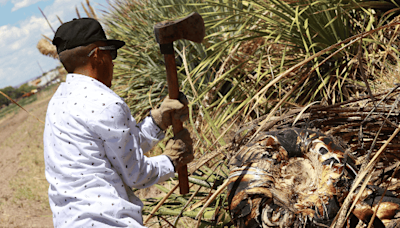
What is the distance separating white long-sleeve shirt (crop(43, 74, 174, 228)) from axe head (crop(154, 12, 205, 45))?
1.34 ft

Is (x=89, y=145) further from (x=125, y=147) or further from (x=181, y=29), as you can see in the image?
(x=181, y=29)

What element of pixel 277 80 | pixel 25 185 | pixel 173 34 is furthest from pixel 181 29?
pixel 25 185

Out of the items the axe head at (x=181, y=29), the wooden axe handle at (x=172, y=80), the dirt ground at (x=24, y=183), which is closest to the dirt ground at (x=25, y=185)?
the dirt ground at (x=24, y=183)

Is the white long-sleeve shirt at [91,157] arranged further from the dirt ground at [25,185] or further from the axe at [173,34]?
the dirt ground at [25,185]

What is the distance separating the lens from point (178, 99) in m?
1.62

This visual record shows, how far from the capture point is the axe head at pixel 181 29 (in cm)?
151

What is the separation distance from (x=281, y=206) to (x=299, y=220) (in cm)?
8

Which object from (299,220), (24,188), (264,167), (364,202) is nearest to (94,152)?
(264,167)

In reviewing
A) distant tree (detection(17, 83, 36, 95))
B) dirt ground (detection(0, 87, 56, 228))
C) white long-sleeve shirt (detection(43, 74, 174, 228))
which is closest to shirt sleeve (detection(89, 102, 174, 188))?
white long-sleeve shirt (detection(43, 74, 174, 228))

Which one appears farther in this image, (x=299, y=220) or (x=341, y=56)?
(x=341, y=56)

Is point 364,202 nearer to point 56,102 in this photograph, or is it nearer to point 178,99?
point 178,99

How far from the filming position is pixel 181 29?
1.54m

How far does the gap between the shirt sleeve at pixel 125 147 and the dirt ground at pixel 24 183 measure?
1207mm

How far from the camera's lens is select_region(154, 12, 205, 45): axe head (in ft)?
4.97
